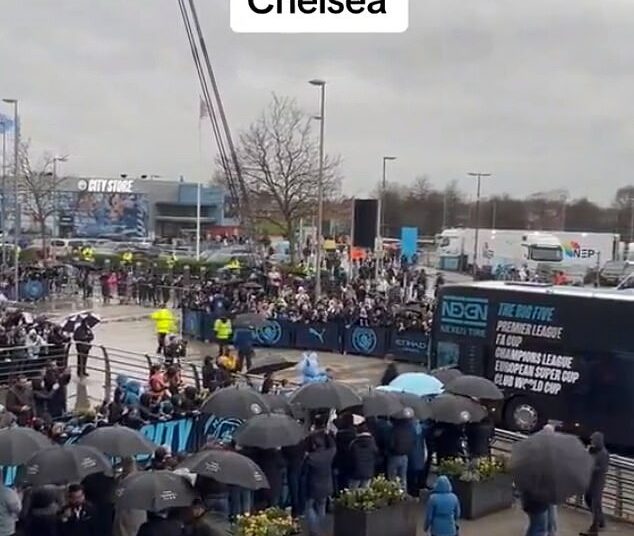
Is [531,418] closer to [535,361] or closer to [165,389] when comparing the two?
[535,361]

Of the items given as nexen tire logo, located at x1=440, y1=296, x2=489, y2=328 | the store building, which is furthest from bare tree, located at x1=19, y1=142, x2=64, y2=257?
nexen tire logo, located at x1=440, y1=296, x2=489, y2=328

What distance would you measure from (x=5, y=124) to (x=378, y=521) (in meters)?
29.5

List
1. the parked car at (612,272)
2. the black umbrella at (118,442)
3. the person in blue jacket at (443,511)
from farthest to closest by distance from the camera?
the parked car at (612,272), the black umbrella at (118,442), the person in blue jacket at (443,511)

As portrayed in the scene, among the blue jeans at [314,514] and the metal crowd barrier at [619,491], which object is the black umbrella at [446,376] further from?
the blue jeans at [314,514]

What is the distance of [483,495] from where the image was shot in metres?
13.3

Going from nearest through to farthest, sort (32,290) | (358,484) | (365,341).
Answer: (358,484) < (365,341) < (32,290)

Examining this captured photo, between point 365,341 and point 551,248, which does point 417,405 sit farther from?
point 551,248

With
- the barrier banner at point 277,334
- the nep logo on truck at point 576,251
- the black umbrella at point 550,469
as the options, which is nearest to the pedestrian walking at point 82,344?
the barrier banner at point 277,334

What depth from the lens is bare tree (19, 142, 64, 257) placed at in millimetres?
75125

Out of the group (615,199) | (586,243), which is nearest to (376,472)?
(586,243)

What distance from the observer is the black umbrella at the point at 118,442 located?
10.7m

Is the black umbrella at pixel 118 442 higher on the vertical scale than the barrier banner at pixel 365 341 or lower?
higher

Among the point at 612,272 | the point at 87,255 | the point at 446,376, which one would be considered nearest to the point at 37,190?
the point at 87,255

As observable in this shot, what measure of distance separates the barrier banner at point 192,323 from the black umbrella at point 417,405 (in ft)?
62.6
